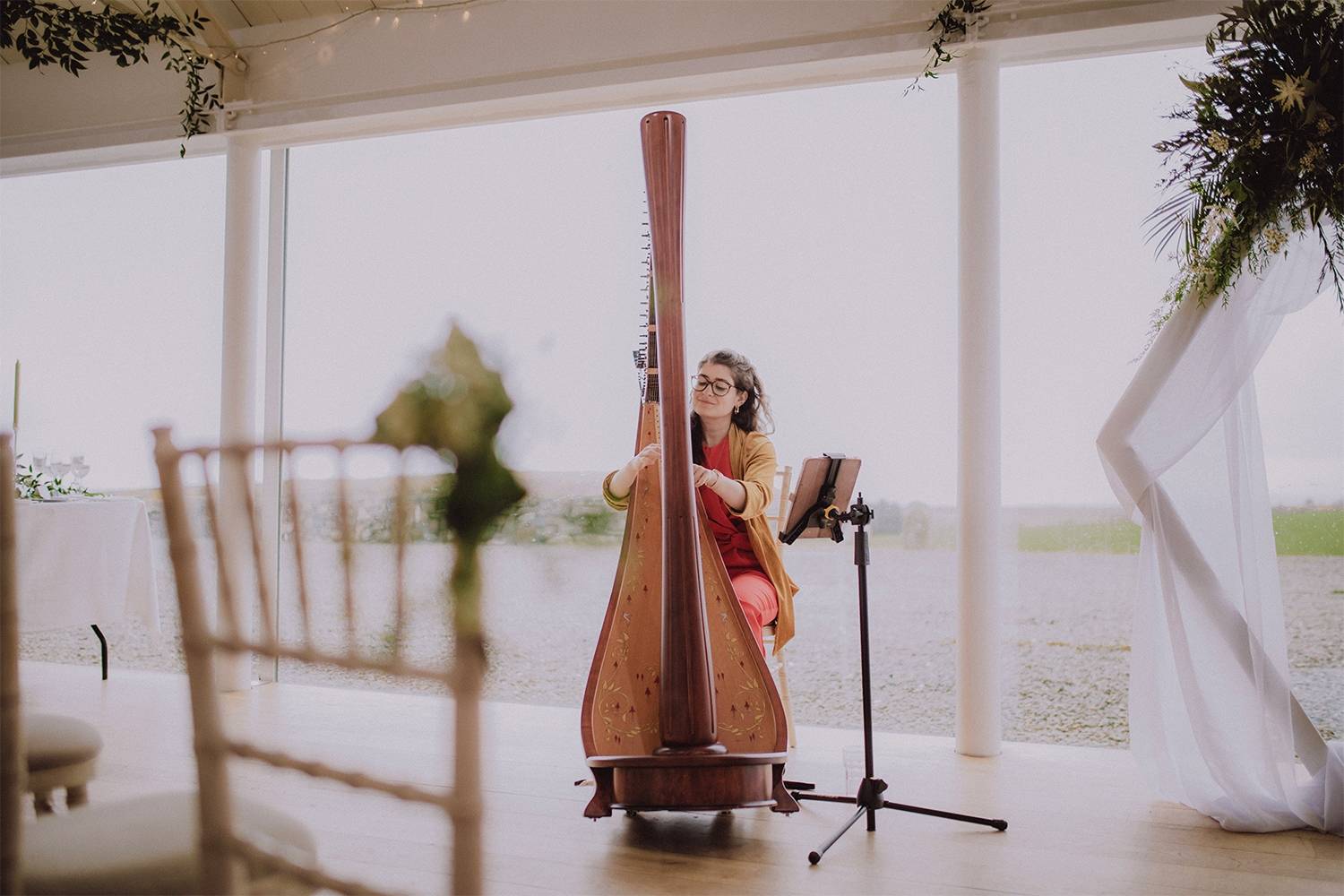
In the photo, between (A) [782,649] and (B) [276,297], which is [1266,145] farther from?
(B) [276,297]

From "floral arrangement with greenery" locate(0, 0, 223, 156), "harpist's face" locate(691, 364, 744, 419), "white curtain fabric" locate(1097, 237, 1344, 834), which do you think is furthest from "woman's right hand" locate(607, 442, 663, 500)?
"floral arrangement with greenery" locate(0, 0, 223, 156)

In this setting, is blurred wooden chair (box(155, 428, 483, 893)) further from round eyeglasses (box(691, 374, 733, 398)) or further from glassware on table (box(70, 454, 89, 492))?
glassware on table (box(70, 454, 89, 492))

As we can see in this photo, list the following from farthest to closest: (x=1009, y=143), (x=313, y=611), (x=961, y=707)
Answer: (x=1009, y=143)
(x=961, y=707)
(x=313, y=611)

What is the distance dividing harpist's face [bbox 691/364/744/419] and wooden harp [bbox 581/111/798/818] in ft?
1.30

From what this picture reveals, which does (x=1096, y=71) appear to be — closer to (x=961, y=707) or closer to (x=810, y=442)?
(x=810, y=442)

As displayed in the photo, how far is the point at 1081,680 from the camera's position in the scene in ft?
9.77

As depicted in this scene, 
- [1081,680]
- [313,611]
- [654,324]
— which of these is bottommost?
[1081,680]

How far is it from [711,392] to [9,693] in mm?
1841

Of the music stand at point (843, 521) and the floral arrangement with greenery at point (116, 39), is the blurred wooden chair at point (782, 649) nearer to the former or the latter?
the music stand at point (843, 521)

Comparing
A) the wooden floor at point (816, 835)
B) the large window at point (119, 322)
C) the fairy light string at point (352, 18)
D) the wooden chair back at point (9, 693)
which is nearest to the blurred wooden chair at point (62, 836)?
the wooden chair back at point (9, 693)

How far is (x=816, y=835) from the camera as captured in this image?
2.15 meters

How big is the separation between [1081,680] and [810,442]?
109 cm

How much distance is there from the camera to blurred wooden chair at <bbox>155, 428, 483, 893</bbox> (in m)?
0.78

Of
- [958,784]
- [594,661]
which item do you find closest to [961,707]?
[958,784]
